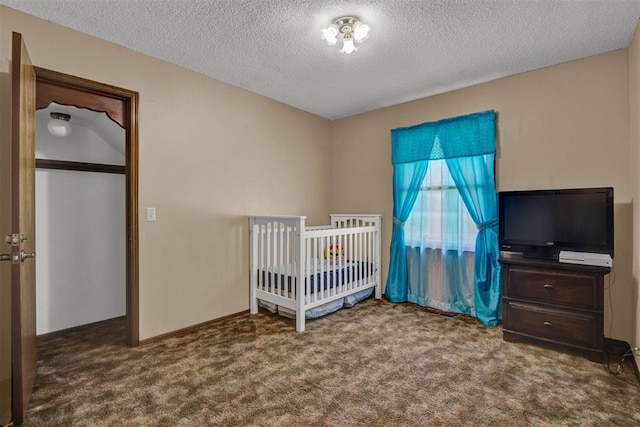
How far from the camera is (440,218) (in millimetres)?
3295

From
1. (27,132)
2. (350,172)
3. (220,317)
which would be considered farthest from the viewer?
(350,172)

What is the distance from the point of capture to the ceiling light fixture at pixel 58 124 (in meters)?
2.70

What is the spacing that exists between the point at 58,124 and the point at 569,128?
423 cm

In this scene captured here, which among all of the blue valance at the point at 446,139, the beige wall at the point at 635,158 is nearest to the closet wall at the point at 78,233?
the blue valance at the point at 446,139

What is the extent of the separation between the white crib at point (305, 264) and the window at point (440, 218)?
47 centimetres

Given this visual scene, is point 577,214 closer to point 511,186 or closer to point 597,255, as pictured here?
point 597,255

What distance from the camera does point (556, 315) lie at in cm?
229

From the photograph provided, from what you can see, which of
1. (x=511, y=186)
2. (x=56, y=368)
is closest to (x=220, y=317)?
(x=56, y=368)

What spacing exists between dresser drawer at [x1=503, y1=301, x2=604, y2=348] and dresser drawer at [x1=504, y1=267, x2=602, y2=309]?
7 cm

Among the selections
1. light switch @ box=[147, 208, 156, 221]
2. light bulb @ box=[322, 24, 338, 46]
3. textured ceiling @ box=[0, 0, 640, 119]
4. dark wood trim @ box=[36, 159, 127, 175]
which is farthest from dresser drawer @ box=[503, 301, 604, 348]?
dark wood trim @ box=[36, 159, 127, 175]

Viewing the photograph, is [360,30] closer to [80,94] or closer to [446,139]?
[446,139]

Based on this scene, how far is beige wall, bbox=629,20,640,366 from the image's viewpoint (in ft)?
6.75

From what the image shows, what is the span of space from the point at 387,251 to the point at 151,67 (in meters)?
2.92

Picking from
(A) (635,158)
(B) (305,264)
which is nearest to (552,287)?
(A) (635,158)
